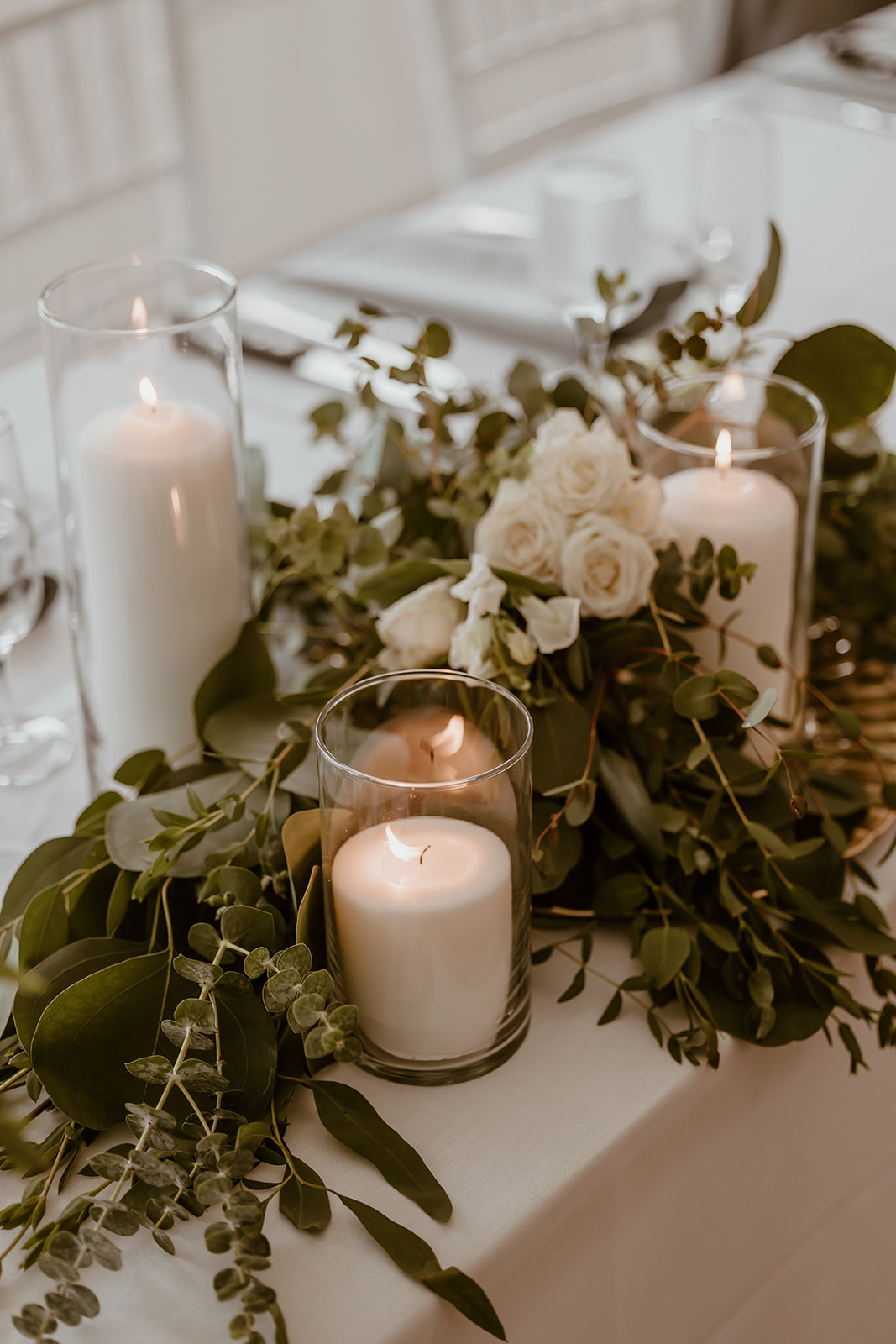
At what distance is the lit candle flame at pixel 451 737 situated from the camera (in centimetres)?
59

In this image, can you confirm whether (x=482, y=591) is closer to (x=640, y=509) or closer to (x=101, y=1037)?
(x=640, y=509)

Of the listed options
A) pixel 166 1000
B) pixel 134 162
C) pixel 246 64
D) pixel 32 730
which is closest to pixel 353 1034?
pixel 166 1000

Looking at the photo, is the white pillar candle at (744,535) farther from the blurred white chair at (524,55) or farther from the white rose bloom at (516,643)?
the blurred white chair at (524,55)

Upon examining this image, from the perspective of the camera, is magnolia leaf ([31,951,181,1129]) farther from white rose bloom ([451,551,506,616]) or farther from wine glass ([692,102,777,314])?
wine glass ([692,102,777,314])

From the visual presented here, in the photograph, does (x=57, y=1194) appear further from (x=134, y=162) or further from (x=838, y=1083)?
(x=134, y=162)

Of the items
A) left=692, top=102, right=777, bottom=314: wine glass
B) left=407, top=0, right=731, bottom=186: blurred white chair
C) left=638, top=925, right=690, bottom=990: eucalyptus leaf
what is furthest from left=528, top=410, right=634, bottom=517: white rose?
left=407, top=0, right=731, bottom=186: blurred white chair

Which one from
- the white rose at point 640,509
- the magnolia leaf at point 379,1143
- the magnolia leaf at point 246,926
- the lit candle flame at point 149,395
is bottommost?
the magnolia leaf at point 379,1143

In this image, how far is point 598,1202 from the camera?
1.87 feet

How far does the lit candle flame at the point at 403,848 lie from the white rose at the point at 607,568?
0.52 feet

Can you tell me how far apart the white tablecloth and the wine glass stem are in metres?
0.04

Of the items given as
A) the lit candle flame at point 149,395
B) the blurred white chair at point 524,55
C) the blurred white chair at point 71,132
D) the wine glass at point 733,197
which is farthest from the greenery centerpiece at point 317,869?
the blurred white chair at point 524,55

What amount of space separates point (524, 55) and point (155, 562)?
1.98m

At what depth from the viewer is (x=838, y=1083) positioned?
710 millimetres

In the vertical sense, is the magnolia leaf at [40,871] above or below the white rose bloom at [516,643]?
below
